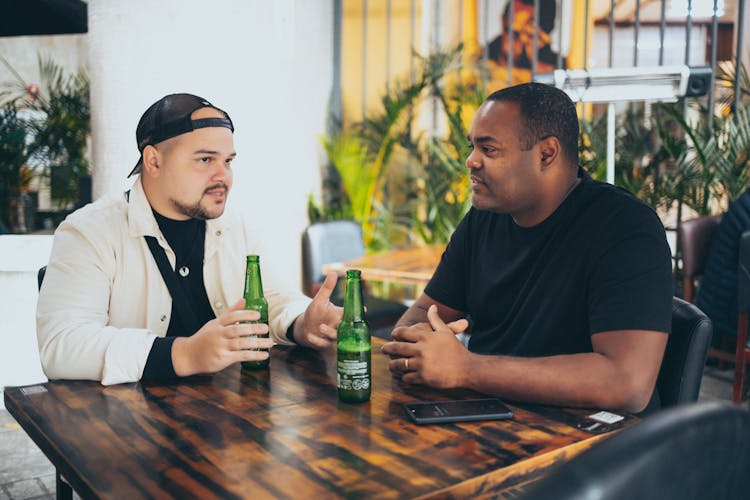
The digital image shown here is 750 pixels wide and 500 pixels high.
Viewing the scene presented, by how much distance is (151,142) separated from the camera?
81.4 inches

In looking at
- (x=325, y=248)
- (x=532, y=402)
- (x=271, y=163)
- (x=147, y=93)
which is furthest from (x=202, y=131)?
(x=325, y=248)

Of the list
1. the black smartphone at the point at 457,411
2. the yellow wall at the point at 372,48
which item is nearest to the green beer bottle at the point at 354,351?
the black smartphone at the point at 457,411

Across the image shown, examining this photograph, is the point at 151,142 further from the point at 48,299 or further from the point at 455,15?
the point at 455,15

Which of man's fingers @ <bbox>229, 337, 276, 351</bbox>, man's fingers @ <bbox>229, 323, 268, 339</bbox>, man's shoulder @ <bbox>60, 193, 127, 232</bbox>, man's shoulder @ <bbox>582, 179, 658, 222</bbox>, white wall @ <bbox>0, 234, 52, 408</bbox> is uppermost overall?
man's shoulder @ <bbox>582, 179, 658, 222</bbox>

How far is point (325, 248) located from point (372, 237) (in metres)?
1.25

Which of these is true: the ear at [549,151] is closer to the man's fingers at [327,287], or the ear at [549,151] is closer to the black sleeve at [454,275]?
the black sleeve at [454,275]

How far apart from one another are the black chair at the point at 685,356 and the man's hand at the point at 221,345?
93 cm

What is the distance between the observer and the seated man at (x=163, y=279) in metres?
1.65

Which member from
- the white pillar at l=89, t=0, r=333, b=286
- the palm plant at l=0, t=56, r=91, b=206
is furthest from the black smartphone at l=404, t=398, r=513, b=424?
the palm plant at l=0, t=56, r=91, b=206

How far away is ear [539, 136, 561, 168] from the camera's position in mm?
1933

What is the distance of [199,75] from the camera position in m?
3.48

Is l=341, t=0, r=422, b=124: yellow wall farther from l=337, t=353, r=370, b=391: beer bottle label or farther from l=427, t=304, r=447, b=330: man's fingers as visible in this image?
l=337, t=353, r=370, b=391: beer bottle label

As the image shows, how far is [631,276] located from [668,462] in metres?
1.11

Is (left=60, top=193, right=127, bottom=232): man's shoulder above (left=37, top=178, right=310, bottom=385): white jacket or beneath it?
above
